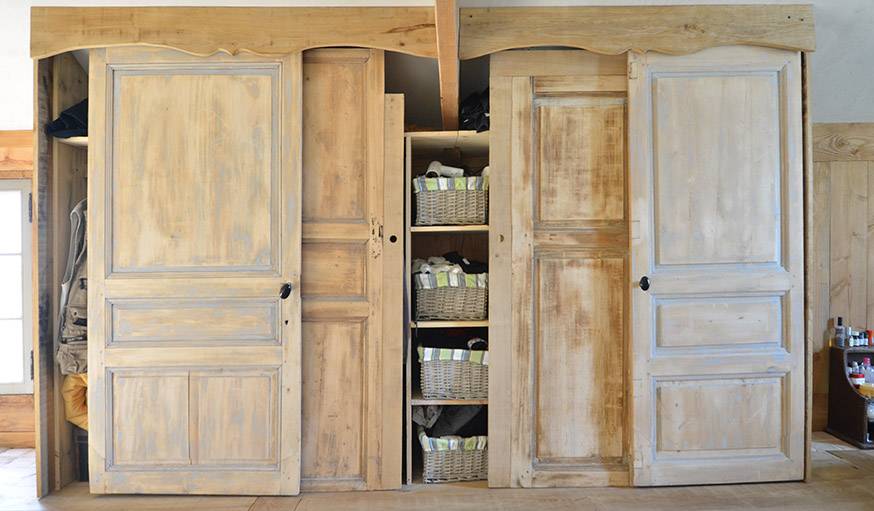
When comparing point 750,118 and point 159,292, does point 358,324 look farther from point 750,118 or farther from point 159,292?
point 750,118

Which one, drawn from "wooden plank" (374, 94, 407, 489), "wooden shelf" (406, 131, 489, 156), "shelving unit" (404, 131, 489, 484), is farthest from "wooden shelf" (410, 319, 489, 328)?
"wooden shelf" (406, 131, 489, 156)

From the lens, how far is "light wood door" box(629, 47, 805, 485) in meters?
2.82

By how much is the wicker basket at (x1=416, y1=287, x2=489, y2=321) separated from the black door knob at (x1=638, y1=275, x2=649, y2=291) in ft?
2.26

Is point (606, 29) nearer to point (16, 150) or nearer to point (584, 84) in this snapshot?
point (584, 84)

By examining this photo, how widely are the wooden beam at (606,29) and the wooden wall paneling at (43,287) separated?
1.91 metres

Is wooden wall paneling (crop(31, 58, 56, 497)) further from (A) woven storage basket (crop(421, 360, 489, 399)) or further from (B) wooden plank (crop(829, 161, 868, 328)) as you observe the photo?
(B) wooden plank (crop(829, 161, 868, 328))

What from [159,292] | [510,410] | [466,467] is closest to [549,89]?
[510,410]

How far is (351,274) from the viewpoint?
2.87 metres

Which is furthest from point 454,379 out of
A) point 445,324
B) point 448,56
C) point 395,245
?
point 448,56

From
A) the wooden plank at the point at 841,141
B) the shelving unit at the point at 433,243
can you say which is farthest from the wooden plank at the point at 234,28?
the wooden plank at the point at 841,141

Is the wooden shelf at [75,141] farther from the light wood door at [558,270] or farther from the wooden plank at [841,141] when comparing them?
the wooden plank at [841,141]

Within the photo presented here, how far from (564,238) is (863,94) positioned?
198 centimetres

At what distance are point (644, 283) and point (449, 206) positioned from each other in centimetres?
95

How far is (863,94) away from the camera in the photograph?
342cm
